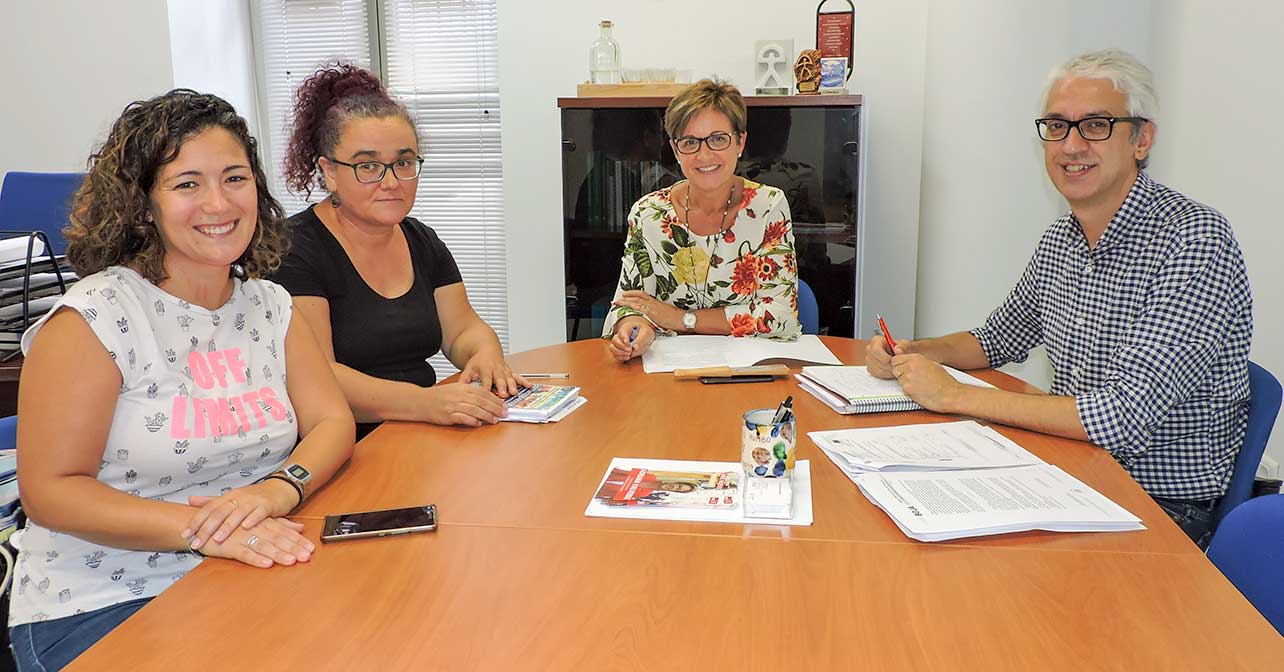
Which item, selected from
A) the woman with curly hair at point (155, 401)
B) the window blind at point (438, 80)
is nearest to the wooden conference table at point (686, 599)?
the woman with curly hair at point (155, 401)

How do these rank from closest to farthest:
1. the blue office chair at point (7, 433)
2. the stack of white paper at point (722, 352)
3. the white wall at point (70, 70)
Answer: the blue office chair at point (7, 433), the stack of white paper at point (722, 352), the white wall at point (70, 70)

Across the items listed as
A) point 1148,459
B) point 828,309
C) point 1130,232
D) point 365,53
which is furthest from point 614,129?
point 1148,459

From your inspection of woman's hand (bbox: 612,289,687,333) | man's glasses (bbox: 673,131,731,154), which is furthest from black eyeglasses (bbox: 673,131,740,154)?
woman's hand (bbox: 612,289,687,333)

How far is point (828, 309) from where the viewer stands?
3674mm

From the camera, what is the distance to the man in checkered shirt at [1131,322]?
1742mm

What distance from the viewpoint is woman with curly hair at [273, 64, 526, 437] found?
214cm

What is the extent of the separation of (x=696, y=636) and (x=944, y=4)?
3264 mm

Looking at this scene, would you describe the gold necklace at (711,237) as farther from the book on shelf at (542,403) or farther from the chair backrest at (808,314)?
the book on shelf at (542,403)

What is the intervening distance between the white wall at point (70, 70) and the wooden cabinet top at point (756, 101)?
7.35ft

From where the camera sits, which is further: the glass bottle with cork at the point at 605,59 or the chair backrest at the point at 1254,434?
the glass bottle with cork at the point at 605,59

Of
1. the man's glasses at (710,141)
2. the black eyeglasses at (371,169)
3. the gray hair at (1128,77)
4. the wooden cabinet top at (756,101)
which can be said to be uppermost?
the wooden cabinet top at (756,101)

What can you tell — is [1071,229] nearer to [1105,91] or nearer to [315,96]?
[1105,91]

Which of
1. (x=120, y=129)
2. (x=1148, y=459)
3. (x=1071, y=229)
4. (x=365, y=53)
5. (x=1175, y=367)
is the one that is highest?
(x=365, y=53)

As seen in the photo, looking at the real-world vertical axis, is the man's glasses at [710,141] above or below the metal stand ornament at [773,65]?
below
